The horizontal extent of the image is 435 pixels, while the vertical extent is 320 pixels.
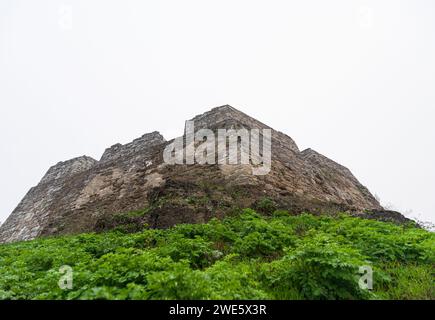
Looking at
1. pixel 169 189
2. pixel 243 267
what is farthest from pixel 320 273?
pixel 169 189

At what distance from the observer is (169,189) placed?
9453 millimetres

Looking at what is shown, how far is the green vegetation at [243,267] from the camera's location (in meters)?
3.38

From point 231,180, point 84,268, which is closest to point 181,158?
point 231,180

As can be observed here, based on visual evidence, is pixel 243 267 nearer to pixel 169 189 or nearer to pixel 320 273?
pixel 320 273

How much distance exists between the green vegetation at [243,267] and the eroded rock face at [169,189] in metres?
2.19

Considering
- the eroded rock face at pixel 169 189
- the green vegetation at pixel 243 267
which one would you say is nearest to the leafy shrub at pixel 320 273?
the green vegetation at pixel 243 267

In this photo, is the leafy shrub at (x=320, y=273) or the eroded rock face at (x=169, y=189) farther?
the eroded rock face at (x=169, y=189)

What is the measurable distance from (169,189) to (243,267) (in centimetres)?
541

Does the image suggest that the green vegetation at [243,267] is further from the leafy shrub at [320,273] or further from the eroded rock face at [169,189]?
the eroded rock face at [169,189]

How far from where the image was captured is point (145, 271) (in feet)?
12.9

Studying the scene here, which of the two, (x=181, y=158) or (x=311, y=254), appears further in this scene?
(x=181, y=158)

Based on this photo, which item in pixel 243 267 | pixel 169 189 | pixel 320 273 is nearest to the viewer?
pixel 320 273
